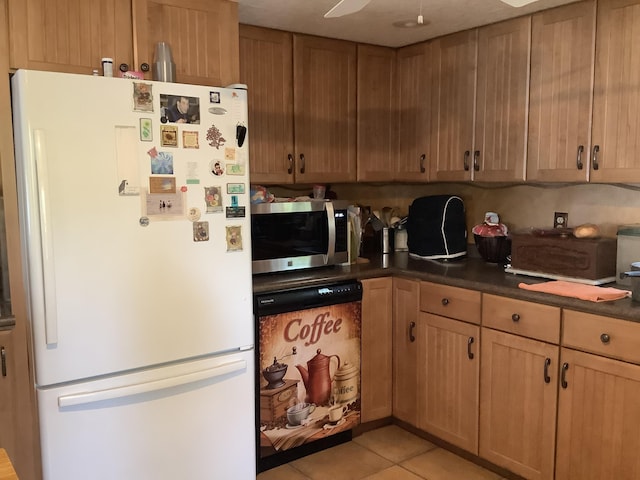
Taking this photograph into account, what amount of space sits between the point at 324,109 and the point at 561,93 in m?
1.23

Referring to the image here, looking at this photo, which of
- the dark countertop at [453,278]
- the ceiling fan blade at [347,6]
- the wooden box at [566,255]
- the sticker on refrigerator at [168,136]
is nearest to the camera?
the ceiling fan blade at [347,6]

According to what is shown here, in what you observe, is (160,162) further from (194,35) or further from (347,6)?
(347,6)

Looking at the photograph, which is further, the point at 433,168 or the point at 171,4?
the point at 433,168

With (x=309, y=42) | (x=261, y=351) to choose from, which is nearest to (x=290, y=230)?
(x=261, y=351)

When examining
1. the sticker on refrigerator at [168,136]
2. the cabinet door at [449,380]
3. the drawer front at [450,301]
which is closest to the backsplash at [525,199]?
the drawer front at [450,301]

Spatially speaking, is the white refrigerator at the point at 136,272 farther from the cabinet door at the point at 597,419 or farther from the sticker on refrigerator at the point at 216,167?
→ the cabinet door at the point at 597,419

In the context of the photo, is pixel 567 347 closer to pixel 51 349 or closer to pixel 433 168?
pixel 433 168

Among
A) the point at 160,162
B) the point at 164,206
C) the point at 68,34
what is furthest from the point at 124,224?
the point at 68,34

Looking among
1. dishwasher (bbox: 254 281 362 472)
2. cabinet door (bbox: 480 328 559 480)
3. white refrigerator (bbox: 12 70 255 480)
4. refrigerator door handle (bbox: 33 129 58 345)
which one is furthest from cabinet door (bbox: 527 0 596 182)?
refrigerator door handle (bbox: 33 129 58 345)

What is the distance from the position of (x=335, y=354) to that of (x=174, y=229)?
1162 millimetres

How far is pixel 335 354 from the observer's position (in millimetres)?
2965

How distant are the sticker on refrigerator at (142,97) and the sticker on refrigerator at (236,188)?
42 centimetres

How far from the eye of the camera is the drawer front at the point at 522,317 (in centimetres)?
242

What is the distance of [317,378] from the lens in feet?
9.53
